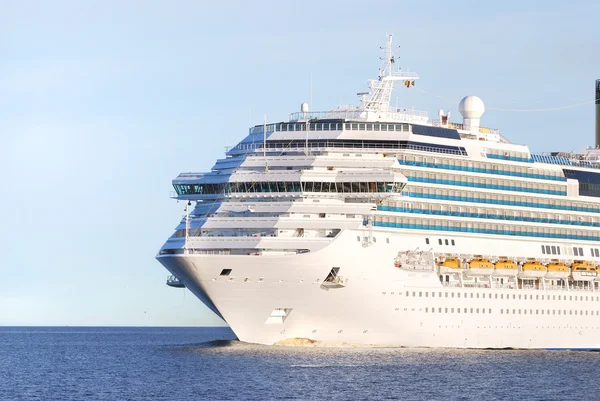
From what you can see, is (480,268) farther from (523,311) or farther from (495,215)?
(523,311)

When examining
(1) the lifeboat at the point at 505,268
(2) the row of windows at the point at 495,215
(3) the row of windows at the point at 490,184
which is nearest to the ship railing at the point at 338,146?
(3) the row of windows at the point at 490,184

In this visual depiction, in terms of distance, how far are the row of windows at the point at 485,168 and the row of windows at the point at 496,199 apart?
154 centimetres

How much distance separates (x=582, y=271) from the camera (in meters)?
89.8

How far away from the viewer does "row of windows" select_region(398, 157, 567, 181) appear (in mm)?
80694

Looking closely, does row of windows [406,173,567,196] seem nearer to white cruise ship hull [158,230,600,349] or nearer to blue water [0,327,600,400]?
white cruise ship hull [158,230,600,349]

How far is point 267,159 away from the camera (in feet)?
258

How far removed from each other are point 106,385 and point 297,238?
14075mm

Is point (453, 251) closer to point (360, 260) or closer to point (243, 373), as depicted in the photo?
point (360, 260)

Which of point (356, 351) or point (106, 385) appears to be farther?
point (356, 351)

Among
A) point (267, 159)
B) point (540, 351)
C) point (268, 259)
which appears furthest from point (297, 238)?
point (540, 351)

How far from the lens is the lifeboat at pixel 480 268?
81438 millimetres

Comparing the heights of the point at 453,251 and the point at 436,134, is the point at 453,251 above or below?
below

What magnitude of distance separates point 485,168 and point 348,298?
1635cm

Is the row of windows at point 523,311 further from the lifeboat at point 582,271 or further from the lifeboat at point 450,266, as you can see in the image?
the lifeboat at point 450,266
